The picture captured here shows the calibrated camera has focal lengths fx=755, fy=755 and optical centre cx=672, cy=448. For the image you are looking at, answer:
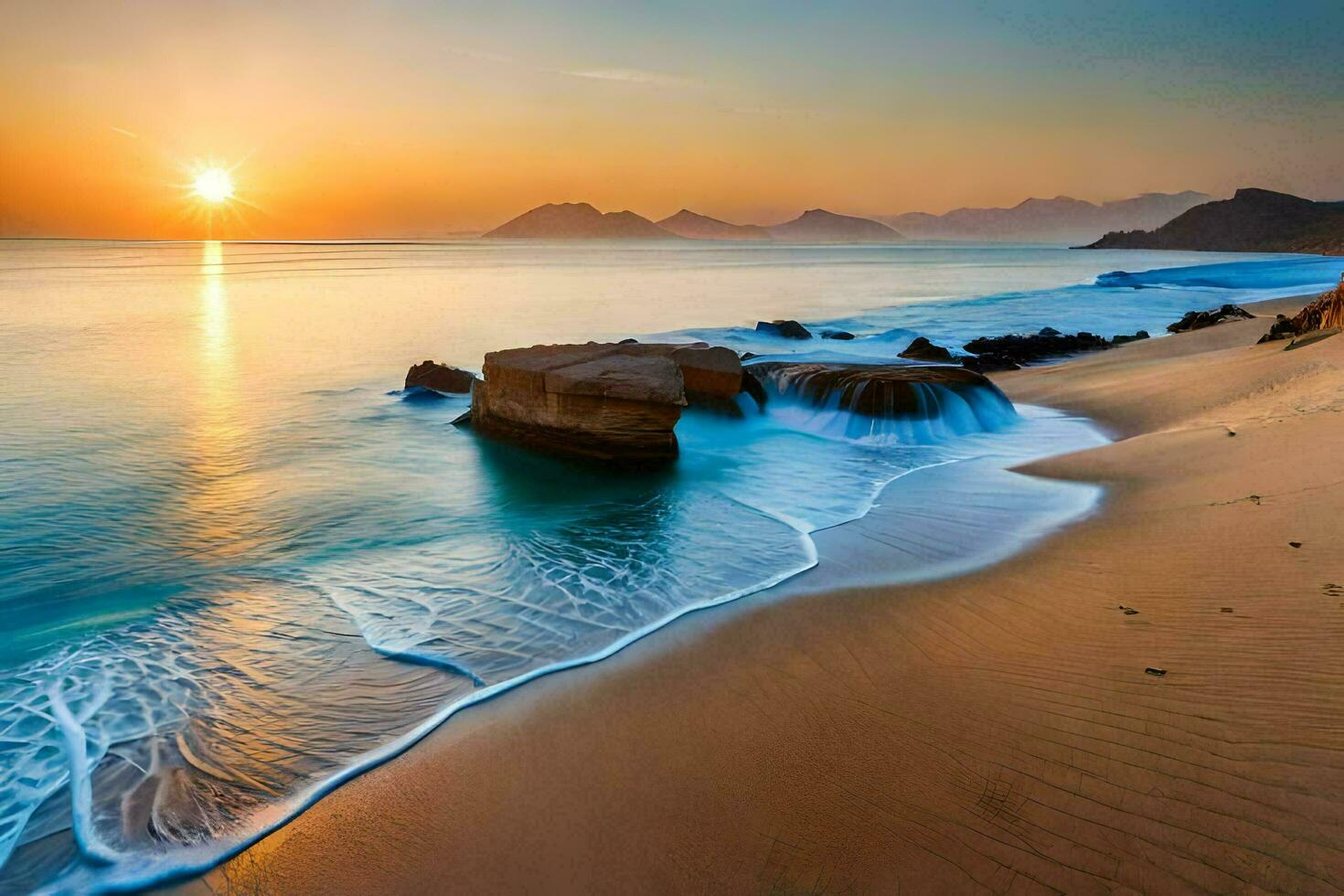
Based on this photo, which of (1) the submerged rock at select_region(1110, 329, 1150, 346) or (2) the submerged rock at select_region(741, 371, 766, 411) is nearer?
(2) the submerged rock at select_region(741, 371, 766, 411)

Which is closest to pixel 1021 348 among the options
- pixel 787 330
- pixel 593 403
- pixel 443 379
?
pixel 787 330

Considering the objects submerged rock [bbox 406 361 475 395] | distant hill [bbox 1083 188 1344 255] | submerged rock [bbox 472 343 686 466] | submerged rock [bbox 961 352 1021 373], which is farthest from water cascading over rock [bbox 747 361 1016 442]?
distant hill [bbox 1083 188 1344 255]

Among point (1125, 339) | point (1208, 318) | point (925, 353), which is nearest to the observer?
point (925, 353)

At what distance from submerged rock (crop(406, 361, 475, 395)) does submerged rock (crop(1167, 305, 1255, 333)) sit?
2286cm

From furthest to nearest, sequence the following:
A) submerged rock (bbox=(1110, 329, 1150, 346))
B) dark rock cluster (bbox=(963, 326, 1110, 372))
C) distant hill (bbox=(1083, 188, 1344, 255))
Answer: distant hill (bbox=(1083, 188, 1344, 255)) < submerged rock (bbox=(1110, 329, 1150, 346)) < dark rock cluster (bbox=(963, 326, 1110, 372))

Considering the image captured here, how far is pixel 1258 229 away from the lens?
132 meters

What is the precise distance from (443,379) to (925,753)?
14.0 meters

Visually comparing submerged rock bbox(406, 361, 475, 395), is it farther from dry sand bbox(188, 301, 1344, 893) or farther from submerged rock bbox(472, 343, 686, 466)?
dry sand bbox(188, 301, 1344, 893)

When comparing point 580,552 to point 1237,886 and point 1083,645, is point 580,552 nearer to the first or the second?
point 1083,645

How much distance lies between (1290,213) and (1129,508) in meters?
165

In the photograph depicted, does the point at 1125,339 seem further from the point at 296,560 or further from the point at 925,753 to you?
the point at 296,560

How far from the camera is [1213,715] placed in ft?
11.5

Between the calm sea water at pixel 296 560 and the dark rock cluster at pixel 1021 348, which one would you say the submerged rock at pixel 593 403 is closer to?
the calm sea water at pixel 296 560

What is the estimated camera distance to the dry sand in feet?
9.60
